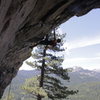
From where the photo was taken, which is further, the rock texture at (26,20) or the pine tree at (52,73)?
the pine tree at (52,73)

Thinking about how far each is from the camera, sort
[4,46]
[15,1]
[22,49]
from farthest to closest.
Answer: [22,49] < [4,46] < [15,1]

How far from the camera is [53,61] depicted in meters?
30.9

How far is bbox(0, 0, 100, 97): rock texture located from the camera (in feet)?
35.7

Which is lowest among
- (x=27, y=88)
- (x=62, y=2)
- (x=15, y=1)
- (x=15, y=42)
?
(x=27, y=88)

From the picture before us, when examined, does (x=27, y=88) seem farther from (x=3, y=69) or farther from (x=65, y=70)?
(x=3, y=69)

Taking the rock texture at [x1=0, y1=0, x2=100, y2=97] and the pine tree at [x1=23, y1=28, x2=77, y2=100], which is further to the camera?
the pine tree at [x1=23, y1=28, x2=77, y2=100]

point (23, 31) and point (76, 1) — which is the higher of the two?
point (76, 1)

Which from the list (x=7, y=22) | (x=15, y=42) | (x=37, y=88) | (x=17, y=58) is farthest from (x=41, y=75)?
(x=7, y=22)

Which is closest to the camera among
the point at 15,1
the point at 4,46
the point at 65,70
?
the point at 15,1

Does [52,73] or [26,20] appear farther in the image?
[52,73]

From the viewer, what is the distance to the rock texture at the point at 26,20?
35.7 ft

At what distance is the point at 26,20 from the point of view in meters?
13.1

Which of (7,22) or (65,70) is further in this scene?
(65,70)

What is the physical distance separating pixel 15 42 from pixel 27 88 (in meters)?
16.8
